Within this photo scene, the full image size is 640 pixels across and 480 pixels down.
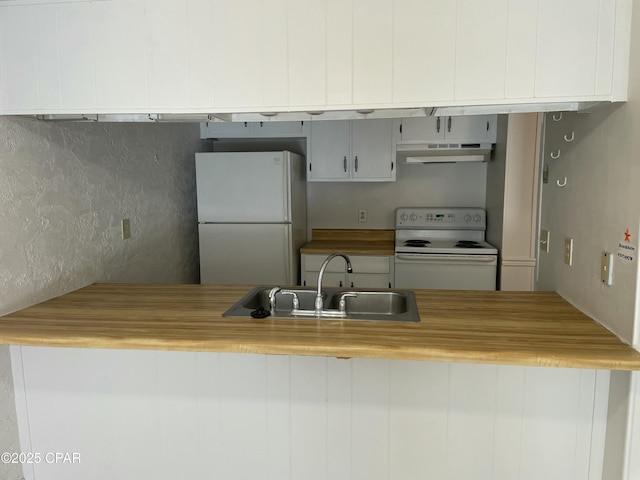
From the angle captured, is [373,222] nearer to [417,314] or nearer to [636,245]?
[417,314]

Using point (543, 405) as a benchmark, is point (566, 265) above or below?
above

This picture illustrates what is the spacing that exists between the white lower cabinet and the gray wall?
3.77 feet

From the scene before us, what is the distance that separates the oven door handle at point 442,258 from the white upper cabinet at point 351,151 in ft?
2.33

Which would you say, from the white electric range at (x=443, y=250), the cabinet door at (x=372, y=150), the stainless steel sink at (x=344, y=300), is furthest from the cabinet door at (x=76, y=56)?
the white electric range at (x=443, y=250)

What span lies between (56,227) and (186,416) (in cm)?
100

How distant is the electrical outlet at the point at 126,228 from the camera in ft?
7.79

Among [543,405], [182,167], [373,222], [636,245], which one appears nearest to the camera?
[636,245]

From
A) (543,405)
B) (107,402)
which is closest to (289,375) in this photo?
(107,402)

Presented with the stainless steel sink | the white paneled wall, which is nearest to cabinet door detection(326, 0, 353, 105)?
the stainless steel sink

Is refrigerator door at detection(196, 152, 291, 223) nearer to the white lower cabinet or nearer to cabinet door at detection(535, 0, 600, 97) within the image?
the white lower cabinet

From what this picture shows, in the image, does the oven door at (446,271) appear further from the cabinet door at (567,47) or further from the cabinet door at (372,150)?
the cabinet door at (567,47)

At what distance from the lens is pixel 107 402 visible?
1739 millimetres

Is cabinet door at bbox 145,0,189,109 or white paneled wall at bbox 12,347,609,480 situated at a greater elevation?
cabinet door at bbox 145,0,189,109

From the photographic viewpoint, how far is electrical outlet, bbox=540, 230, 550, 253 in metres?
1.92
